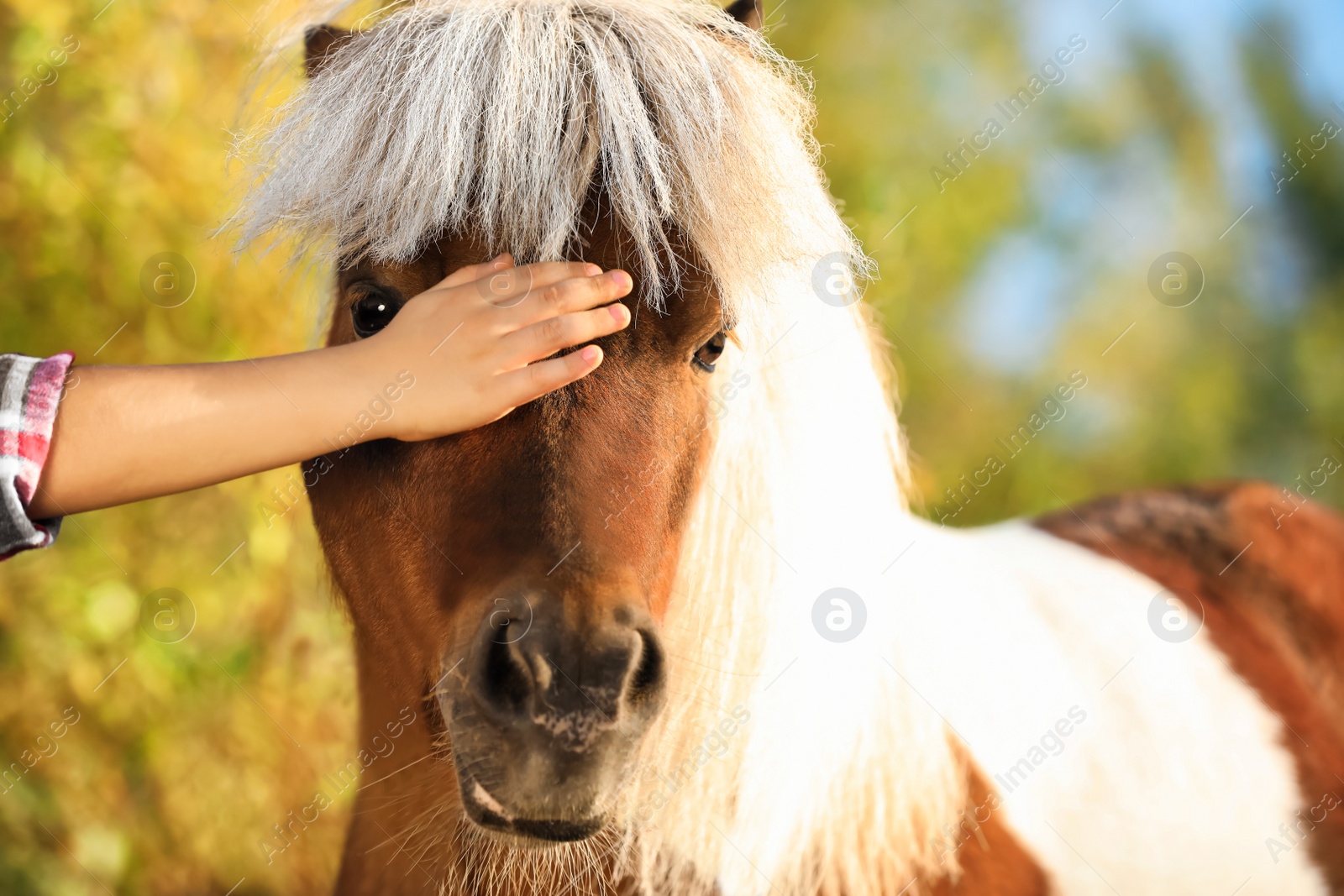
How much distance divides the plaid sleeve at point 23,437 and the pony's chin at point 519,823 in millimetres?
537

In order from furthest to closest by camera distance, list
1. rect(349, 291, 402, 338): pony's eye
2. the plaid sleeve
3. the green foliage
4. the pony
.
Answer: the green foliage → rect(349, 291, 402, 338): pony's eye → the pony → the plaid sleeve

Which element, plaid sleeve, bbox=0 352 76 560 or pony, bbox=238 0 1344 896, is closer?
plaid sleeve, bbox=0 352 76 560

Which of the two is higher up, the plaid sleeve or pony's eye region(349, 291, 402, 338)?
pony's eye region(349, 291, 402, 338)

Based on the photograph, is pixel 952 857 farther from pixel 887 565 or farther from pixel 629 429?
pixel 629 429

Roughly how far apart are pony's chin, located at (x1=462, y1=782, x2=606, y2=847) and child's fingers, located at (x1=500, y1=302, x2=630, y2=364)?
1.58 ft

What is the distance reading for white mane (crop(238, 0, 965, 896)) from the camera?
1041mm

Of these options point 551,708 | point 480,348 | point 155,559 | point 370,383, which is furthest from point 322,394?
point 155,559

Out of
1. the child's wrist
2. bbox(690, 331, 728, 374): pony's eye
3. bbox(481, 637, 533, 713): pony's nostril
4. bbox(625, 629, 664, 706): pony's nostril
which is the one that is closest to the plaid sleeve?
the child's wrist

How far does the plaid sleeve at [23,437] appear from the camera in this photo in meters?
0.85

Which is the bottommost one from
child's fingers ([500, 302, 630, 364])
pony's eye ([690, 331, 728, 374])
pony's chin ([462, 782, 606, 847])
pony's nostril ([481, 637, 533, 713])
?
pony's chin ([462, 782, 606, 847])

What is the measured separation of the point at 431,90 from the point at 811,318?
61 centimetres

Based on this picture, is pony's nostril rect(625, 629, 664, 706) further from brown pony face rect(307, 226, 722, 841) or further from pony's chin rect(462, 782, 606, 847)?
pony's chin rect(462, 782, 606, 847)

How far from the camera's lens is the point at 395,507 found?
110 cm

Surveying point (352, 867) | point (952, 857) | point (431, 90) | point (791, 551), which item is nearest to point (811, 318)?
point (791, 551)
